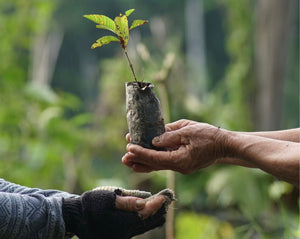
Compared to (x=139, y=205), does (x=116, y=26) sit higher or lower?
higher

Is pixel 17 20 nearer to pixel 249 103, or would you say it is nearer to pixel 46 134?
pixel 46 134

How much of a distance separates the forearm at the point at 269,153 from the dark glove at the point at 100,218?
0.41 metres

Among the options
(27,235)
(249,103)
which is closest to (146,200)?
(27,235)

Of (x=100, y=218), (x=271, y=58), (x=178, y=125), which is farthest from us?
(x=271, y=58)

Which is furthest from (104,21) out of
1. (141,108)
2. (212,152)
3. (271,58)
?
(271,58)

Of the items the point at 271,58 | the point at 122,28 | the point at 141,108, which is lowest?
the point at 271,58

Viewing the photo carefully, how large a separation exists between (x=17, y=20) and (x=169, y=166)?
4904 millimetres

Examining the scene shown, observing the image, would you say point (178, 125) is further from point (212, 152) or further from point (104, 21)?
point (104, 21)

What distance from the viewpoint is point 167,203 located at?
2.63m

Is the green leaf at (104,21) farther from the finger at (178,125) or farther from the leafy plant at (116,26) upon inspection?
the finger at (178,125)

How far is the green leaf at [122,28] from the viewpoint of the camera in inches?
106

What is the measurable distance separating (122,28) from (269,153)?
31.3 inches

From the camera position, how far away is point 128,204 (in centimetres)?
255

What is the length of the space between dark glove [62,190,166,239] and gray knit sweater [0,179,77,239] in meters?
0.05
